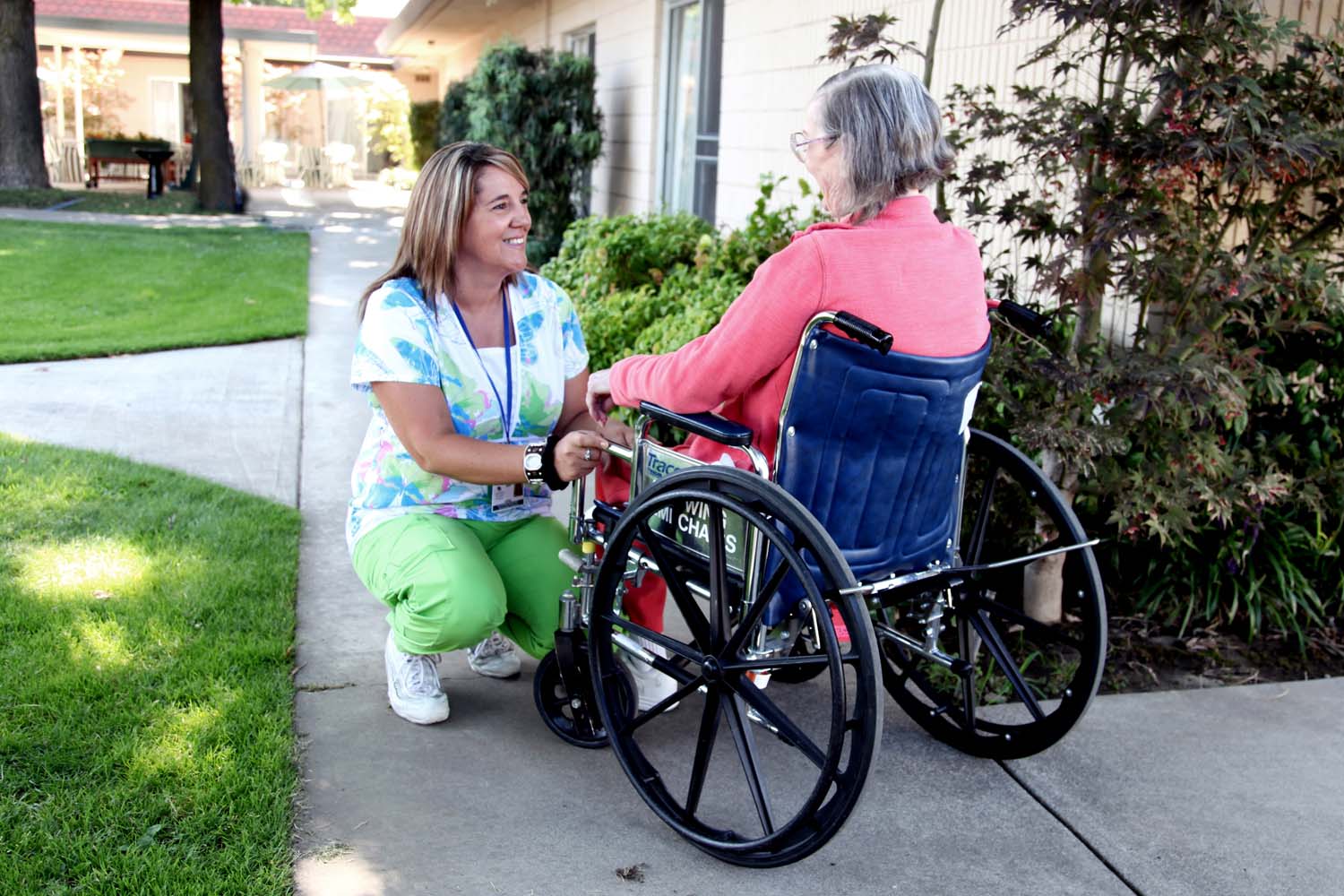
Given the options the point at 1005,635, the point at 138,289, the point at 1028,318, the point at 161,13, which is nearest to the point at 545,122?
the point at 138,289

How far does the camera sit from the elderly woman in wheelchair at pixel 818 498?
2.29 meters

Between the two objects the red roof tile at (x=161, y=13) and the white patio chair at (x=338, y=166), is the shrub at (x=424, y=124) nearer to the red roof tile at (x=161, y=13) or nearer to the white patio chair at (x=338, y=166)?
the red roof tile at (x=161, y=13)

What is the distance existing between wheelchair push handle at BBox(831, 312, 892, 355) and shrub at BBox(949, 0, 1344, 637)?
3.86 ft

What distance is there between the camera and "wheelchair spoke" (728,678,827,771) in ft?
7.70

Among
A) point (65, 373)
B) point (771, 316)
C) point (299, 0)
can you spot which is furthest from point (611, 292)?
point (299, 0)

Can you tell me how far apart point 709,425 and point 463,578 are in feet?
2.71

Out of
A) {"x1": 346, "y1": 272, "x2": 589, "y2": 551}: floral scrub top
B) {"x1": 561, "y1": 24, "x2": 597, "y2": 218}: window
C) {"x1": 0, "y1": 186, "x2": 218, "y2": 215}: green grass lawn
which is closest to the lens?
{"x1": 346, "y1": 272, "x2": 589, "y2": 551}: floral scrub top

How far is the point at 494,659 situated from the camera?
339cm

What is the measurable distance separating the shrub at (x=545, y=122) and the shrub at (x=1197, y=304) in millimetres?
7302

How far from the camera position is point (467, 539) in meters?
3.07

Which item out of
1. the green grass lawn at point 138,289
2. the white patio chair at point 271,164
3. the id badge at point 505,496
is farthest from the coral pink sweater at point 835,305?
the white patio chair at point 271,164

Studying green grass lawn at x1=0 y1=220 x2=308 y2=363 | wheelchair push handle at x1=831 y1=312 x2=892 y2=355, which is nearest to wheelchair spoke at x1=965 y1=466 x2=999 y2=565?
wheelchair push handle at x1=831 y1=312 x2=892 y2=355

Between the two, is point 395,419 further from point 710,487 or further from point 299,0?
point 299,0

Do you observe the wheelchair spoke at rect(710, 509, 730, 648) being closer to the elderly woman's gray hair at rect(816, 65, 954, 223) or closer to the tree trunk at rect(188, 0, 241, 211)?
the elderly woman's gray hair at rect(816, 65, 954, 223)
